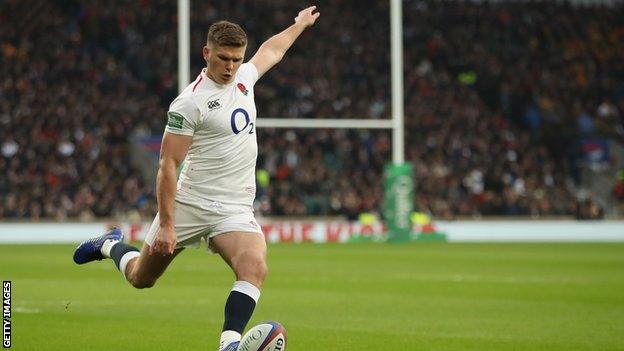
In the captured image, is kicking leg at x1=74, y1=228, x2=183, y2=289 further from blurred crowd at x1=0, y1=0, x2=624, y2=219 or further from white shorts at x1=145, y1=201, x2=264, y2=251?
blurred crowd at x1=0, y1=0, x2=624, y2=219

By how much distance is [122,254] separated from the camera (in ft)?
28.2

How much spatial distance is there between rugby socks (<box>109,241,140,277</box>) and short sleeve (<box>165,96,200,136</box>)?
1.42m

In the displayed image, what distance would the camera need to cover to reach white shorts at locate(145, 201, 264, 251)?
7.55 m

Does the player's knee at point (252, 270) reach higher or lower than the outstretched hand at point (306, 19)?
lower

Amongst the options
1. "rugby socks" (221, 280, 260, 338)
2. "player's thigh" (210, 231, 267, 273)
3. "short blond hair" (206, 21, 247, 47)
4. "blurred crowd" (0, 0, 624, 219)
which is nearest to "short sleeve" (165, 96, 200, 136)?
"short blond hair" (206, 21, 247, 47)

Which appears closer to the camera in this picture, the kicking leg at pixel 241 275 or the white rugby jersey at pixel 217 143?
the kicking leg at pixel 241 275

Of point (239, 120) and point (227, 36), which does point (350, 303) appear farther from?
point (227, 36)

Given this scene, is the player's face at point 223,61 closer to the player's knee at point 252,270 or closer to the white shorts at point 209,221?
the white shorts at point 209,221

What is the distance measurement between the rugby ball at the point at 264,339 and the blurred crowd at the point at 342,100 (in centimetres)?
2233

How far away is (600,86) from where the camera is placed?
38938mm

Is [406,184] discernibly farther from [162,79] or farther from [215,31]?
[215,31]

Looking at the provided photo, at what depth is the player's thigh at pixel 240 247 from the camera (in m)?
7.38

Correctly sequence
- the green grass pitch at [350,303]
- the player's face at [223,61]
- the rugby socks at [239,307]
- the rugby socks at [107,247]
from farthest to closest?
1. the green grass pitch at [350,303]
2. the rugby socks at [107,247]
3. the player's face at [223,61]
4. the rugby socks at [239,307]

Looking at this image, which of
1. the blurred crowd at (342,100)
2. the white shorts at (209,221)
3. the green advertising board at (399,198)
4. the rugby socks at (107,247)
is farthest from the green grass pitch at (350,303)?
the blurred crowd at (342,100)
